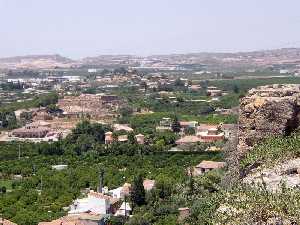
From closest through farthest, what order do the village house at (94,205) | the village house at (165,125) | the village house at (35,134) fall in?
the village house at (94,205) < the village house at (35,134) < the village house at (165,125)

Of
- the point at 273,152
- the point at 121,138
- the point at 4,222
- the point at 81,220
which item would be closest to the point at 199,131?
the point at 121,138

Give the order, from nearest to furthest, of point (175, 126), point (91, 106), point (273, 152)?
point (273, 152)
point (175, 126)
point (91, 106)

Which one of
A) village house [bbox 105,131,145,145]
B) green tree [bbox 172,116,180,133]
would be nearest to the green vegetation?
village house [bbox 105,131,145,145]

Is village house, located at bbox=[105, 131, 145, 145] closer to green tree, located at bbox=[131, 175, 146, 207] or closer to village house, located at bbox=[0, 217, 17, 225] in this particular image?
green tree, located at bbox=[131, 175, 146, 207]

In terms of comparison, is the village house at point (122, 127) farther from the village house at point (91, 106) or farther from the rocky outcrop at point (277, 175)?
the rocky outcrop at point (277, 175)

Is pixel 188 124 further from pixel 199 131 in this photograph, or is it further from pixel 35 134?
pixel 35 134

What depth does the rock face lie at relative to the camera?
17.1 metres

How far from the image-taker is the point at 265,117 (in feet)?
56.2

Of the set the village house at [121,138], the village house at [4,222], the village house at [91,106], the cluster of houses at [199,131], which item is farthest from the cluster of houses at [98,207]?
the village house at [91,106]

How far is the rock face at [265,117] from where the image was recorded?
17.1 meters

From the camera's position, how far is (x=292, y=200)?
37.9 feet

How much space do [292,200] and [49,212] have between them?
19.6 m

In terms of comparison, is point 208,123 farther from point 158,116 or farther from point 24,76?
point 24,76

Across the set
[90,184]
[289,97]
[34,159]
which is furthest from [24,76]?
[289,97]
